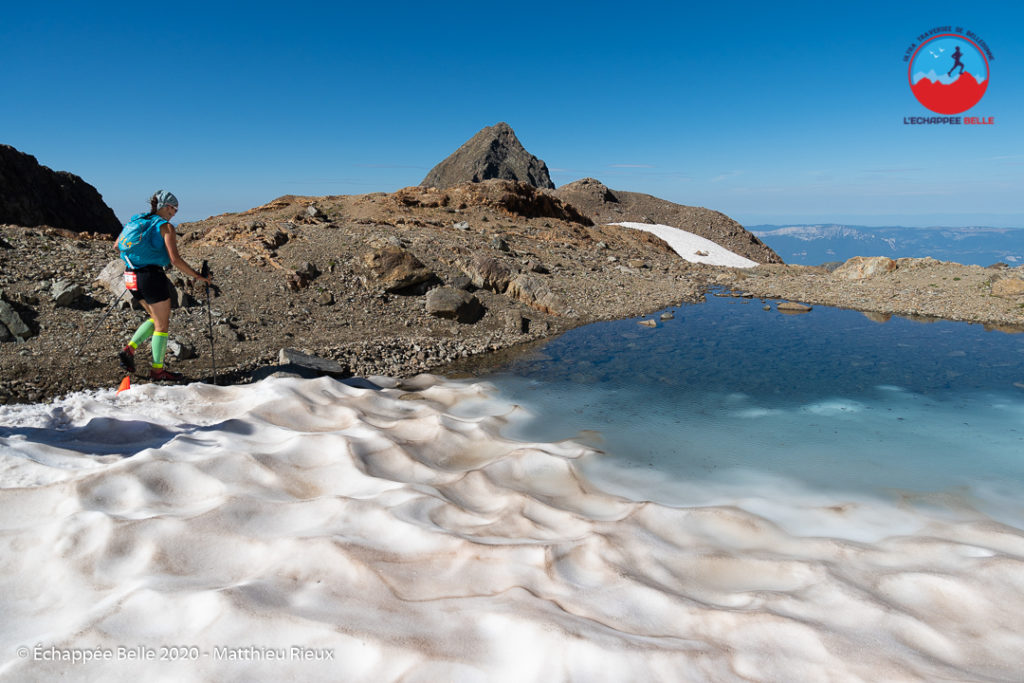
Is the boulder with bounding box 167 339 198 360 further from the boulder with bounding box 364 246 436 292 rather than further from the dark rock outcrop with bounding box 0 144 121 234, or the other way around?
the dark rock outcrop with bounding box 0 144 121 234

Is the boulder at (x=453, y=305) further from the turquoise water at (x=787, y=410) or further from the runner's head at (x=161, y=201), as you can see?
the runner's head at (x=161, y=201)

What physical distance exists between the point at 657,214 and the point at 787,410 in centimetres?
3848

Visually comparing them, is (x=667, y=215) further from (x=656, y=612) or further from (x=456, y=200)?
(x=656, y=612)

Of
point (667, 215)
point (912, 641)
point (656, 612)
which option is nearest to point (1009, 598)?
Result: point (912, 641)

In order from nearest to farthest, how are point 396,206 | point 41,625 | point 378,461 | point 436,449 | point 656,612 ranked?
point 41,625
point 656,612
point 378,461
point 436,449
point 396,206

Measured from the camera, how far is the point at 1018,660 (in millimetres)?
3449

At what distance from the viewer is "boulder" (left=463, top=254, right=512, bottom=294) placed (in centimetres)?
1522

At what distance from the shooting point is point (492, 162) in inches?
1809

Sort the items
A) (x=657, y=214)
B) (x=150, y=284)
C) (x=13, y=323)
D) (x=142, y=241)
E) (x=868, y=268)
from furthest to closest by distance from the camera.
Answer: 1. (x=657, y=214)
2. (x=868, y=268)
3. (x=13, y=323)
4. (x=150, y=284)
5. (x=142, y=241)

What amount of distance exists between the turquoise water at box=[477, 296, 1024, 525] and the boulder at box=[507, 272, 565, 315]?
1284 millimetres

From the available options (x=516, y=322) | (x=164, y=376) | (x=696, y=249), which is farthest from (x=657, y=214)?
(x=164, y=376)

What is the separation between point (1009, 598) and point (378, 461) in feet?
17.2

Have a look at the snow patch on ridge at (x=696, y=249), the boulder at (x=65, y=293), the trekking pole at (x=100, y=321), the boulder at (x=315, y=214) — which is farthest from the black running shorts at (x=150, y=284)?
the snow patch on ridge at (x=696, y=249)

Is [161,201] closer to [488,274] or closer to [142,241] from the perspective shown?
[142,241]
